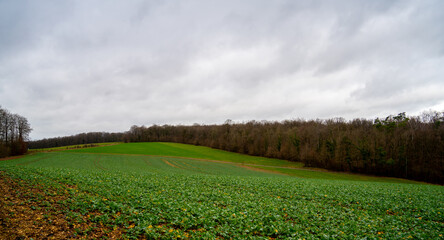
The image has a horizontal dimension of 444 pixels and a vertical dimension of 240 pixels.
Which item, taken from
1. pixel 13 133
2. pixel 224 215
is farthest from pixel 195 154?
pixel 224 215

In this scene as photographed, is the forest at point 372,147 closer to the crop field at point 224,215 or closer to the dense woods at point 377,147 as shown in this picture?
the dense woods at point 377,147

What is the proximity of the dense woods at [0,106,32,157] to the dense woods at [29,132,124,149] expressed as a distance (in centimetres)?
7467

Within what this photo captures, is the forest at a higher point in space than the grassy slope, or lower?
higher

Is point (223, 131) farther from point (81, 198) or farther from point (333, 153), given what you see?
point (81, 198)

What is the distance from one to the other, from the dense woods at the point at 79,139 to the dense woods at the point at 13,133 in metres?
74.7

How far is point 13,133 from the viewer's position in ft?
204

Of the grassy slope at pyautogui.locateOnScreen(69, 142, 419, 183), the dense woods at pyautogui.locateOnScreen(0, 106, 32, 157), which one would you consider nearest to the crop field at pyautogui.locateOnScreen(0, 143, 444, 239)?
the grassy slope at pyautogui.locateOnScreen(69, 142, 419, 183)

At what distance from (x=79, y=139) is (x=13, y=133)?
101 meters

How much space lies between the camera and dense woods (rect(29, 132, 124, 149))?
129 metres

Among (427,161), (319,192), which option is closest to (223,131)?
(427,161)

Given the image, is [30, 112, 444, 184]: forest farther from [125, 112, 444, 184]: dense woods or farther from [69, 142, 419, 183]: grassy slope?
[69, 142, 419, 183]: grassy slope

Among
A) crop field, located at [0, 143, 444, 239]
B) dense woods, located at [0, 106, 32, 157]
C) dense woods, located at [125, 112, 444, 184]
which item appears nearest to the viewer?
crop field, located at [0, 143, 444, 239]

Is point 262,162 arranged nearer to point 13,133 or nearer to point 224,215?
point 224,215

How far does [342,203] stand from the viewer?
16.1 metres
